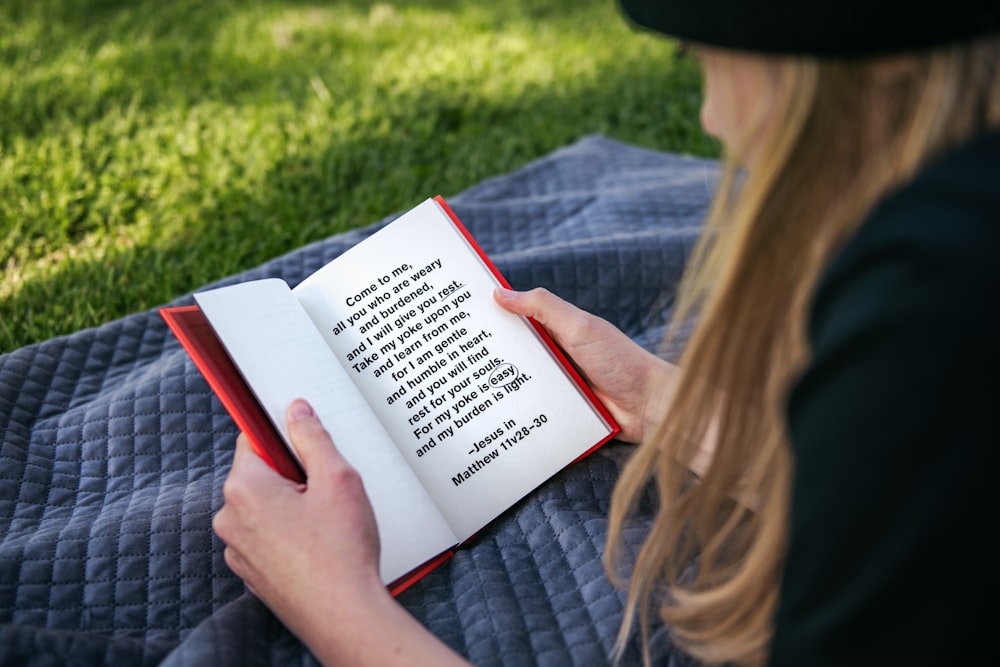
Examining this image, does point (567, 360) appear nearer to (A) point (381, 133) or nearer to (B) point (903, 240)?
(B) point (903, 240)

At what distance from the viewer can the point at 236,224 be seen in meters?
2.09

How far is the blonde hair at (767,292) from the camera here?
67 cm

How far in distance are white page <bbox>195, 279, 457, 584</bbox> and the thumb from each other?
0.02 meters

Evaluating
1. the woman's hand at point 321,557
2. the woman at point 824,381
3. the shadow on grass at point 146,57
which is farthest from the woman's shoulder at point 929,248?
the shadow on grass at point 146,57

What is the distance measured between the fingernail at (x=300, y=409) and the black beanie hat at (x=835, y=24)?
60 centimetres

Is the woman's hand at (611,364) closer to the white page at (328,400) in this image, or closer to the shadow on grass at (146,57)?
the white page at (328,400)

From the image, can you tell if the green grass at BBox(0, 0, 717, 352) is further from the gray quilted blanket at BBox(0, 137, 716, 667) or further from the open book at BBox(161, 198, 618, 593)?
the open book at BBox(161, 198, 618, 593)

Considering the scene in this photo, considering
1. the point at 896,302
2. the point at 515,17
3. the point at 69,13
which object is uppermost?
the point at 896,302

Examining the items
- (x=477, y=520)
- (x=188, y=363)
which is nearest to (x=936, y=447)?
(x=477, y=520)

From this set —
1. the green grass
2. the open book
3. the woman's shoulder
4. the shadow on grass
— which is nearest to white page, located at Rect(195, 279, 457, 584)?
the open book

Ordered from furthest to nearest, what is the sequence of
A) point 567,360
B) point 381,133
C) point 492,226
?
point 381,133 < point 492,226 < point 567,360

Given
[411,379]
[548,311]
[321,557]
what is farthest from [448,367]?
[321,557]

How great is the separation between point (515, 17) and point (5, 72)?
70.4 inches

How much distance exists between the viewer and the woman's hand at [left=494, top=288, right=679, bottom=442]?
1.28 m
